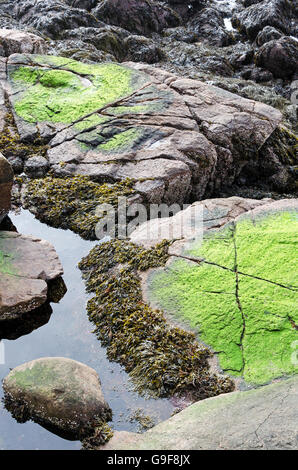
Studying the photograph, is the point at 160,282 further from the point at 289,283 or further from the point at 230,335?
the point at 289,283

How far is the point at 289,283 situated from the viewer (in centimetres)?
589

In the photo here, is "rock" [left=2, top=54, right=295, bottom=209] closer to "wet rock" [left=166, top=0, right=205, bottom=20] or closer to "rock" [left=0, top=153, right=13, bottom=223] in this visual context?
"rock" [left=0, top=153, right=13, bottom=223]

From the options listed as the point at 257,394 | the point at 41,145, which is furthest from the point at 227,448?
the point at 41,145

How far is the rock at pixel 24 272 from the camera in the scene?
576 centimetres

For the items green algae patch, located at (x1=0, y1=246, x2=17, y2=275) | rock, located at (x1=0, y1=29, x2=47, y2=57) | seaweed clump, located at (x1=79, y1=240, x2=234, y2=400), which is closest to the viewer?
seaweed clump, located at (x1=79, y1=240, x2=234, y2=400)

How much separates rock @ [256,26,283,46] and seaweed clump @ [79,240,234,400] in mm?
12986

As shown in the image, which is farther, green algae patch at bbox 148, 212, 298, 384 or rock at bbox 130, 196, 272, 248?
rock at bbox 130, 196, 272, 248

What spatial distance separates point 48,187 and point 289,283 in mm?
4584

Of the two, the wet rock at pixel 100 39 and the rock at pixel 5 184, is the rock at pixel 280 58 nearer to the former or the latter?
the wet rock at pixel 100 39

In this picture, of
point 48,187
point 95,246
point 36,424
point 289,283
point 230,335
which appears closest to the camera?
point 36,424

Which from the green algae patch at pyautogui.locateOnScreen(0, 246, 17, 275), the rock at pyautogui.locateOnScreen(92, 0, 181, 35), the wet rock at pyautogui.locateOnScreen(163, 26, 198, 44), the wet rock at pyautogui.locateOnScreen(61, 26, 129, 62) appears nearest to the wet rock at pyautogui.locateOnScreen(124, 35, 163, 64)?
the wet rock at pyautogui.locateOnScreen(61, 26, 129, 62)

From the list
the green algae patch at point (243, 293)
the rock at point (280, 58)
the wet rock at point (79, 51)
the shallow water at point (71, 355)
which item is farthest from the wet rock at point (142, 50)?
the green algae patch at point (243, 293)

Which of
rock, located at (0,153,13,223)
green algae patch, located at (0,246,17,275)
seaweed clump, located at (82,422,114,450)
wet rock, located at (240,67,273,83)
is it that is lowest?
seaweed clump, located at (82,422,114,450)

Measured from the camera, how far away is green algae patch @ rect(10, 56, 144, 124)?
9.90m
